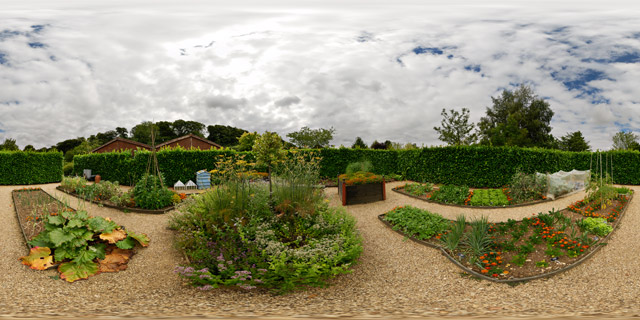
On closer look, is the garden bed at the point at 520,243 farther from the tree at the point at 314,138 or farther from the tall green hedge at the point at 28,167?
the tree at the point at 314,138

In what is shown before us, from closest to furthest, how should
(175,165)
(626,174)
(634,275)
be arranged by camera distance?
1. (634,275)
2. (175,165)
3. (626,174)

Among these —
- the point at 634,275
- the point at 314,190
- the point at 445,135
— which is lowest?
the point at 634,275

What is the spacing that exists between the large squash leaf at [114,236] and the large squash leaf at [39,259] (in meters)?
0.69

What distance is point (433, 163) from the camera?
45.6 ft

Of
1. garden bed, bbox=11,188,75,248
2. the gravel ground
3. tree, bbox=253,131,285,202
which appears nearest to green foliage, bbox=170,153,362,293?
the gravel ground

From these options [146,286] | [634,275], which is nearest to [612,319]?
[634,275]

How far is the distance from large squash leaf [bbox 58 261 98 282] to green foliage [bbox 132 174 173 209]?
344 cm

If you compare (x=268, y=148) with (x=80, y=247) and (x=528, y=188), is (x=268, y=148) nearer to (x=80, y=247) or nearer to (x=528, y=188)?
(x=80, y=247)

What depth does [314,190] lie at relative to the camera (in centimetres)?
710

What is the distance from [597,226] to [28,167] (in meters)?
20.4

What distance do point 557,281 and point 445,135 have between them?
23.9 meters

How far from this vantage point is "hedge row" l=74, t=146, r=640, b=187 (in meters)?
12.6

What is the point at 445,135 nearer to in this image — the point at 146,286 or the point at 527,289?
the point at 527,289

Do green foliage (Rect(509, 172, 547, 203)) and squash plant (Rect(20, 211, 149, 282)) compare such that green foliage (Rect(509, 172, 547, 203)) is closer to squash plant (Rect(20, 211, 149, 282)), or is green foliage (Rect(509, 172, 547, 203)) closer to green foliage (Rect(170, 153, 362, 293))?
green foliage (Rect(170, 153, 362, 293))
